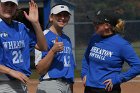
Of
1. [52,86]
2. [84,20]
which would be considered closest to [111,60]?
[52,86]

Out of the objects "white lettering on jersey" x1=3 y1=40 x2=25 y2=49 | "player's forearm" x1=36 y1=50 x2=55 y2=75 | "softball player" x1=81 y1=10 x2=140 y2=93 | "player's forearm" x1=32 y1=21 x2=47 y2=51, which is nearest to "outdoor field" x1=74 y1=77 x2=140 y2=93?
"softball player" x1=81 y1=10 x2=140 y2=93

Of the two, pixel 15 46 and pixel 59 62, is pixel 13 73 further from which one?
pixel 59 62

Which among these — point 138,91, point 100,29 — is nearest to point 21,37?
point 100,29

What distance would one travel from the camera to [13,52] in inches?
179

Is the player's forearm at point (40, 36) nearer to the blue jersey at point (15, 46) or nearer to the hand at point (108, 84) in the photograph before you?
the blue jersey at point (15, 46)

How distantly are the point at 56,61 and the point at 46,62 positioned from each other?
6.9 inches

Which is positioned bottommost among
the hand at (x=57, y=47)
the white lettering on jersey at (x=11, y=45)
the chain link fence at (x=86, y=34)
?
the chain link fence at (x=86, y=34)

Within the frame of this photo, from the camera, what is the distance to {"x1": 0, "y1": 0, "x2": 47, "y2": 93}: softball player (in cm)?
452

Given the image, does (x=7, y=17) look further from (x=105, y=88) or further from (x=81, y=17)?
(x=81, y=17)

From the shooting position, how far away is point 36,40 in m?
4.75

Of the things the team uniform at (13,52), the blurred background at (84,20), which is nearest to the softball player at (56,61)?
the team uniform at (13,52)

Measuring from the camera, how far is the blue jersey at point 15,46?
4.52m

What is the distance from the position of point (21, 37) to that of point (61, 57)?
492 millimetres

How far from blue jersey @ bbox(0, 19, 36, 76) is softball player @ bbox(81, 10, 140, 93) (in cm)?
89
